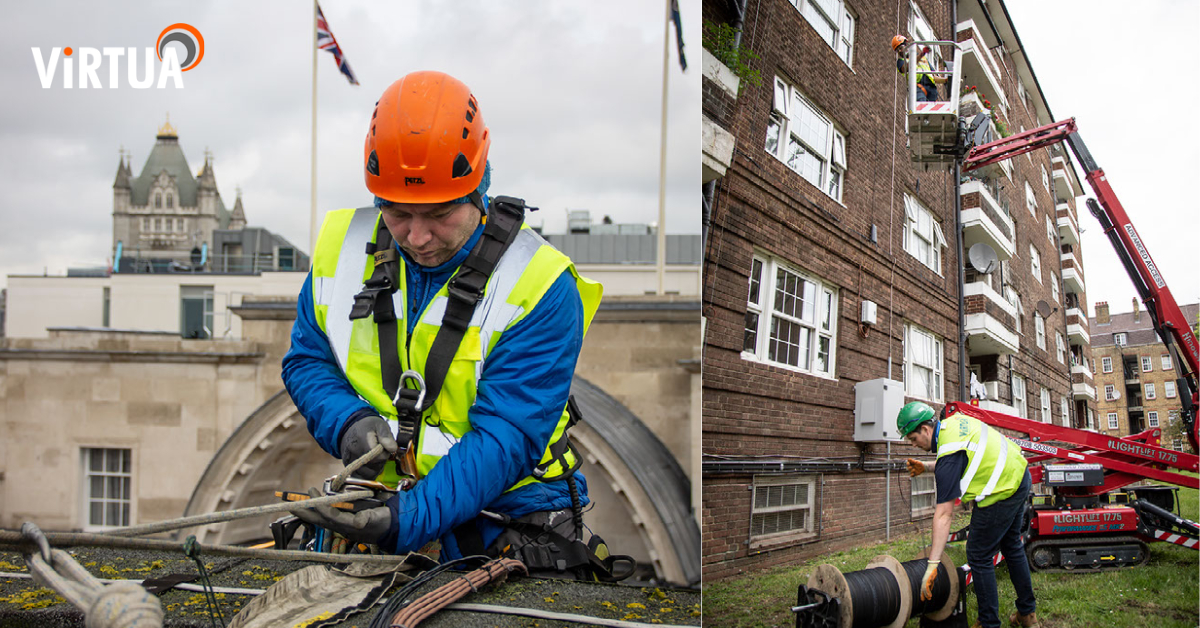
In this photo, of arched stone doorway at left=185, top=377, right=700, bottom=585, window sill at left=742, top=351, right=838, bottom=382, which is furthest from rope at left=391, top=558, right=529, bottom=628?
arched stone doorway at left=185, top=377, right=700, bottom=585

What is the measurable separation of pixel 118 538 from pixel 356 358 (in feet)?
2.47

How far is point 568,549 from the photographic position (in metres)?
2.21

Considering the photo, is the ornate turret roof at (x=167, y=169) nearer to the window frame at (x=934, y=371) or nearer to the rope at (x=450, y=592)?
the rope at (x=450, y=592)

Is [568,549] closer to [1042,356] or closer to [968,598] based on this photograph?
[968,598]

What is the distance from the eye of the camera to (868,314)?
207cm

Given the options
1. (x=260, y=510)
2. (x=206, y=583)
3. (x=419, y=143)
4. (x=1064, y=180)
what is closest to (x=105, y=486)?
(x=206, y=583)

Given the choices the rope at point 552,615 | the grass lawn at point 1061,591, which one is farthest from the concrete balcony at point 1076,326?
the rope at point 552,615

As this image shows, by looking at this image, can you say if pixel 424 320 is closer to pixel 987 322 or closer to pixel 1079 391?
pixel 987 322

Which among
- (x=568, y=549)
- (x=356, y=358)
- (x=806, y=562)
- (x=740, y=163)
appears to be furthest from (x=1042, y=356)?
(x=356, y=358)

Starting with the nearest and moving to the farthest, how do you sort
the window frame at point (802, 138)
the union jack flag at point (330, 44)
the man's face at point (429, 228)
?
the man's face at point (429, 228), the window frame at point (802, 138), the union jack flag at point (330, 44)

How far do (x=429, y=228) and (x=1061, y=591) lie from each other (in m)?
1.86

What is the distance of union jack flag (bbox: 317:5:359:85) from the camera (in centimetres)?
426

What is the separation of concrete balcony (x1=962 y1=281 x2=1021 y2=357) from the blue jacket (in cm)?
108

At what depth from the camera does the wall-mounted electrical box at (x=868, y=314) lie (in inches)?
81.5
